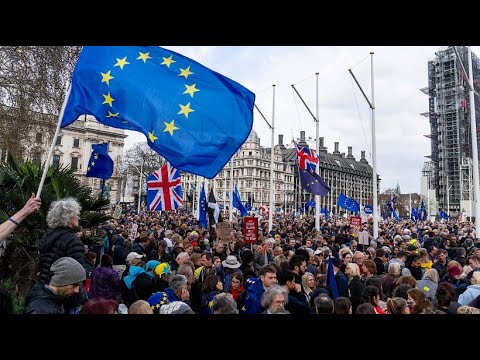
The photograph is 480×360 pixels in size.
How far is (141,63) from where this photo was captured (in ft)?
17.5

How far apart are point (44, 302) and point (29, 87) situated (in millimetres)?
14176

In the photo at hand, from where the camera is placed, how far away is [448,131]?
69438 millimetres

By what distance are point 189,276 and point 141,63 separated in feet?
10.2

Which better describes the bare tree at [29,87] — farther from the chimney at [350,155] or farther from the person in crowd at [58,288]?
the chimney at [350,155]

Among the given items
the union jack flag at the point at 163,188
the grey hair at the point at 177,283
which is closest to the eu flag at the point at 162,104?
the grey hair at the point at 177,283

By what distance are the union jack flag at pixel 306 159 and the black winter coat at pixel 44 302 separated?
16715 mm

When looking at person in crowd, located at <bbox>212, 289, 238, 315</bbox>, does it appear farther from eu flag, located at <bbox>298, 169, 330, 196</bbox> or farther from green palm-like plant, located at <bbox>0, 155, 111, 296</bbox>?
eu flag, located at <bbox>298, 169, 330, 196</bbox>

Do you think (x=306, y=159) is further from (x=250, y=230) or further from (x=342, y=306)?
(x=342, y=306)

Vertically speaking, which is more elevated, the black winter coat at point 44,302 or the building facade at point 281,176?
the building facade at point 281,176

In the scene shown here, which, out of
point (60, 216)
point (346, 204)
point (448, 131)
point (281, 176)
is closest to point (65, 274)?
point (60, 216)

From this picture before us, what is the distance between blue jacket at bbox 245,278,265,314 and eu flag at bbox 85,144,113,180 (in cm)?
852

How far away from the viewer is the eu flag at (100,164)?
42.4ft
